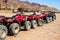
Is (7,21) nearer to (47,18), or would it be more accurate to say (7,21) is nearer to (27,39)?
(27,39)

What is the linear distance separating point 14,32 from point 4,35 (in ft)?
3.47

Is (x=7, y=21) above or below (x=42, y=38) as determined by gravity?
above

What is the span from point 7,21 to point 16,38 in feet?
5.08

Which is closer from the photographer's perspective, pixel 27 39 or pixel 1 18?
pixel 27 39

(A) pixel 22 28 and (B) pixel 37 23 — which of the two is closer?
(A) pixel 22 28

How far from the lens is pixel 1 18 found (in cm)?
1099

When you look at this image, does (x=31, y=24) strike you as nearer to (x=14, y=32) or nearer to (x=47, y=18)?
(x=14, y=32)

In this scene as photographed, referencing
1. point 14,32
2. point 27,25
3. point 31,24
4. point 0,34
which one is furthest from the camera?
point 31,24

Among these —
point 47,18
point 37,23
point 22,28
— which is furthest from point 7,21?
point 47,18

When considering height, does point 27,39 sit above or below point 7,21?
below

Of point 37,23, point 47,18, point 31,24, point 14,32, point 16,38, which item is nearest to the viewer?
point 16,38

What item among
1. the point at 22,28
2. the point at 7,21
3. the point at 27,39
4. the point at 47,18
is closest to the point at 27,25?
the point at 22,28

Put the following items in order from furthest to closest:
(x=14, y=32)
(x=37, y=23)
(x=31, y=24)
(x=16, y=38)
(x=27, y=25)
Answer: (x=37, y=23) < (x=31, y=24) < (x=27, y=25) < (x=14, y=32) < (x=16, y=38)

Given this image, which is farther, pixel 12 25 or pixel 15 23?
pixel 15 23
